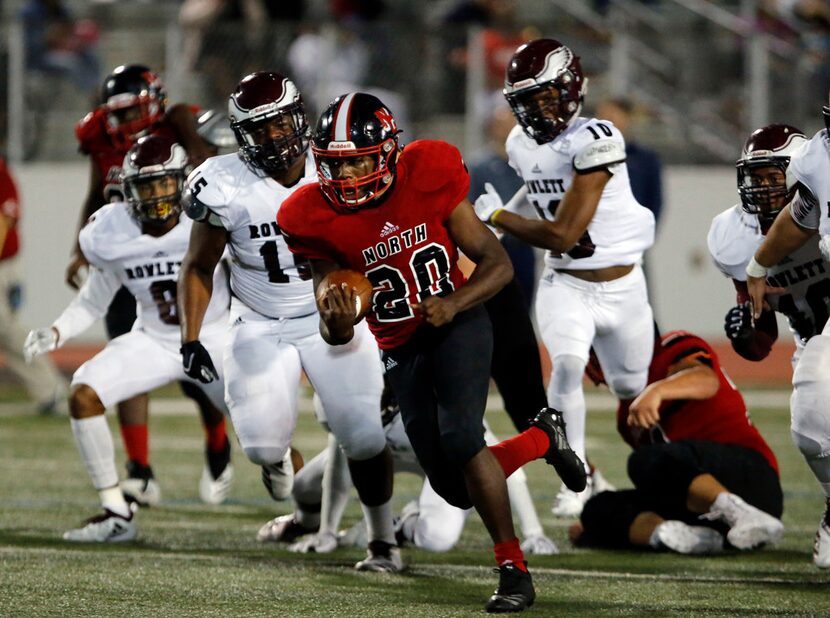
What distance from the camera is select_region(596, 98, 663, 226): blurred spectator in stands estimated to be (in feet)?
27.8

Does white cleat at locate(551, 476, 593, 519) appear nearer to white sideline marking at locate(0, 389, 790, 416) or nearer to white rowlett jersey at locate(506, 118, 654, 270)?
white rowlett jersey at locate(506, 118, 654, 270)

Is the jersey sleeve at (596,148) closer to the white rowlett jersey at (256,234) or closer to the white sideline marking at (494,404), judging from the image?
the white rowlett jersey at (256,234)

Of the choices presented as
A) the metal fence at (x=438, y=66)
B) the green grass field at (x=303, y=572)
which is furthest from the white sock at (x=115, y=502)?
the metal fence at (x=438, y=66)

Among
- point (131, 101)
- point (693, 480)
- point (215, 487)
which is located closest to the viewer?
point (693, 480)

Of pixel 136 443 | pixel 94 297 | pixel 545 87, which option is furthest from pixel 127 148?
pixel 545 87

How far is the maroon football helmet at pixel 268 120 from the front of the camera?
17.3 ft

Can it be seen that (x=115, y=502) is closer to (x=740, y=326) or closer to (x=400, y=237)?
(x=400, y=237)

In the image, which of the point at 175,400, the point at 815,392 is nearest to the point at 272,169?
the point at 815,392

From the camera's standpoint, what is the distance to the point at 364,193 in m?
4.48

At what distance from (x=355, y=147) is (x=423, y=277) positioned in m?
0.45

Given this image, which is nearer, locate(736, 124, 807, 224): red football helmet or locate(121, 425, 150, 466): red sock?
locate(736, 124, 807, 224): red football helmet

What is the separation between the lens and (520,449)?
4531mm

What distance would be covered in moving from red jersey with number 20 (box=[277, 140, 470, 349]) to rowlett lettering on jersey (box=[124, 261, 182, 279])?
1.69 metres

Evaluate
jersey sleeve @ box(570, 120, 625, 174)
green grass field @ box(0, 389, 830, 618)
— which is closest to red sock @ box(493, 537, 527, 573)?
green grass field @ box(0, 389, 830, 618)
